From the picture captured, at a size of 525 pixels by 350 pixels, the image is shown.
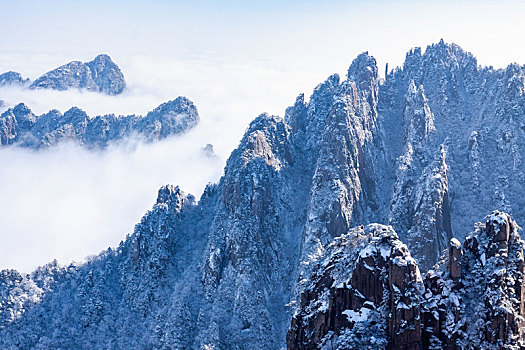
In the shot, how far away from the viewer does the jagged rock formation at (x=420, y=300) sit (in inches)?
3157

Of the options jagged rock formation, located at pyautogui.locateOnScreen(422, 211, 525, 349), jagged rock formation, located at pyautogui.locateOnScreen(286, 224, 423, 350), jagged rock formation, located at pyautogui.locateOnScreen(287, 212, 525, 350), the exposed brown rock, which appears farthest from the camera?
the exposed brown rock

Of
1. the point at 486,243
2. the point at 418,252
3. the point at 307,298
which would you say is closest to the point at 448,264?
the point at 486,243

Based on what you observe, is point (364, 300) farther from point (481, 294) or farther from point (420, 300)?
→ point (481, 294)

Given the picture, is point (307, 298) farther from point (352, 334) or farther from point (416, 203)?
point (416, 203)

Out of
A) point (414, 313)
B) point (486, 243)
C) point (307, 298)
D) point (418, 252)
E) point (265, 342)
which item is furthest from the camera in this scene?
point (265, 342)

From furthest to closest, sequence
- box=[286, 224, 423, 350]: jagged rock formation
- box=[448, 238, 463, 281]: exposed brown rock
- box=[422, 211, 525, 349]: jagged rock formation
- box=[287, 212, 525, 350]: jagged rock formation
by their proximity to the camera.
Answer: box=[448, 238, 463, 281]: exposed brown rock
box=[286, 224, 423, 350]: jagged rock formation
box=[287, 212, 525, 350]: jagged rock formation
box=[422, 211, 525, 349]: jagged rock formation

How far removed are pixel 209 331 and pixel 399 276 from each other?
420 feet

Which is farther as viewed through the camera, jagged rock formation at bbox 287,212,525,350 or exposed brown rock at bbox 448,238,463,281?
exposed brown rock at bbox 448,238,463,281

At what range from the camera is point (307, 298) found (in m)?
95.4

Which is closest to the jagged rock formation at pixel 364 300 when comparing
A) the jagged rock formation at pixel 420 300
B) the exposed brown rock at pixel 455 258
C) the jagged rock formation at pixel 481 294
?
the jagged rock formation at pixel 420 300

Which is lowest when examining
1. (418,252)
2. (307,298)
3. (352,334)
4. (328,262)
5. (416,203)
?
(352,334)

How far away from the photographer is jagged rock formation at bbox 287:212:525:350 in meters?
80.2

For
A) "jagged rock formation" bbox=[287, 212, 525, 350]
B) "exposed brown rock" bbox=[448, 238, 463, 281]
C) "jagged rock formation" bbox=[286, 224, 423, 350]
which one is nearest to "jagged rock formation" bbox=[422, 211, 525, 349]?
"exposed brown rock" bbox=[448, 238, 463, 281]

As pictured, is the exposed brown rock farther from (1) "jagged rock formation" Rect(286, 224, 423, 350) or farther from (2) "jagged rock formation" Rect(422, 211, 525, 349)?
(1) "jagged rock formation" Rect(286, 224, 423, 350)
